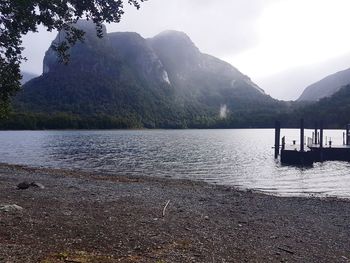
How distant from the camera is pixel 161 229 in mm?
13422

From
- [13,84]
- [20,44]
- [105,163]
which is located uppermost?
[20,44]

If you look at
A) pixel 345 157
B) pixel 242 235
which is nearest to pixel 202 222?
pixel 242 235

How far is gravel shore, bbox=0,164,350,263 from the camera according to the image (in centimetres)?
1041

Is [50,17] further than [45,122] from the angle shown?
No

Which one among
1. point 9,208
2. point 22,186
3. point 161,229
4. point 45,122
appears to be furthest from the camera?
point 45,122

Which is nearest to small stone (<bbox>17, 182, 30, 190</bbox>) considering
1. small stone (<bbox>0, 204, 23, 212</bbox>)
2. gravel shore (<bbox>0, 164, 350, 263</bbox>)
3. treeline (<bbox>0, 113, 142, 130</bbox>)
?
gravel shore (<bbox>0, 164, 350, 263</bbox>)

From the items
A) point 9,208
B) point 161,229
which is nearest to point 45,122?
point 9,208

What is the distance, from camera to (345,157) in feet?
196

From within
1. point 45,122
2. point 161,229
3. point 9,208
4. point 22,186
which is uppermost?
point 45,122

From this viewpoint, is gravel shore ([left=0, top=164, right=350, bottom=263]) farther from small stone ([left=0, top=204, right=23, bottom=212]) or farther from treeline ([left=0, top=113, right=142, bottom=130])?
treeline ([left=0, top=113, right=142, bottom=130])

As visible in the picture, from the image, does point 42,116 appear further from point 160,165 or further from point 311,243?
point 311,243

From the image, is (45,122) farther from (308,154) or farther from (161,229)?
(161,229)

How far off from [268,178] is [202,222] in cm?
2466

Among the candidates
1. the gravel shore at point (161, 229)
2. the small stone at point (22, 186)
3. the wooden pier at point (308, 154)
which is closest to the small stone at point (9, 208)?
the gravel shore at point (161, 229)
